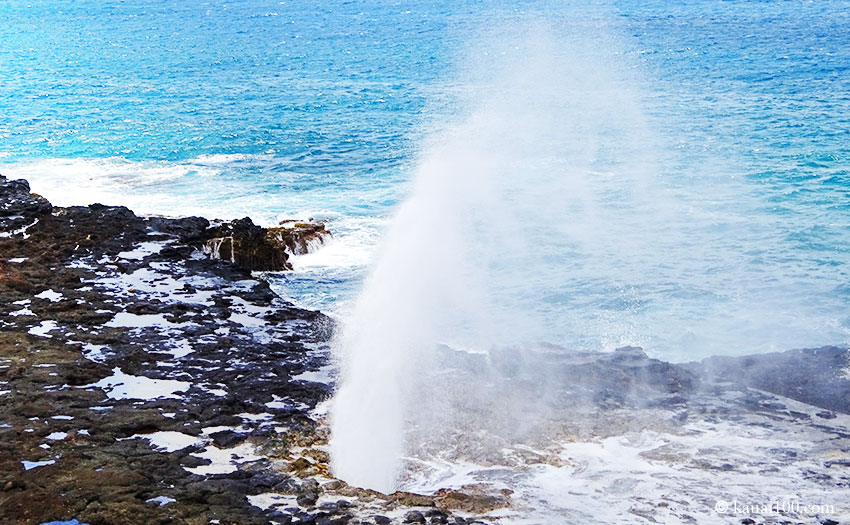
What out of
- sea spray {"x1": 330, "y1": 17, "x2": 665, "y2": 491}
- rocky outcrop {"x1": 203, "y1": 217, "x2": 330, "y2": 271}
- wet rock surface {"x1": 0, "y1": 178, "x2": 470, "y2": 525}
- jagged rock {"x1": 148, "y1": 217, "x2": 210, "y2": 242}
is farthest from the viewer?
jagged rock {"x1": 148, "y1": 217, "x2": 210, "y2": 242}

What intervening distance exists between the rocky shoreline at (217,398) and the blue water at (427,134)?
3579mm

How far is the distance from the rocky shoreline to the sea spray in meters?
0.81

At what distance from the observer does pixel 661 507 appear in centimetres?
1455

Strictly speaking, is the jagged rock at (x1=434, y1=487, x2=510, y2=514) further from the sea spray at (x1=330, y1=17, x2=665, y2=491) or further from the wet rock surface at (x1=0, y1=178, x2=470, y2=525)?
the sea spray at (x1=330, y1=17, x2=665, y2=491)

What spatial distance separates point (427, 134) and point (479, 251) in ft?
60.5

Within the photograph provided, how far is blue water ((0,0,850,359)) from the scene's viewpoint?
26.6 m

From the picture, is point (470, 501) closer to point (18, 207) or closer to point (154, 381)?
point (154, 381)

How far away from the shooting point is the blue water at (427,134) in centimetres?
2659

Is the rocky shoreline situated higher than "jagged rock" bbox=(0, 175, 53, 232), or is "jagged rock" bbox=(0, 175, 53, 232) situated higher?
"jagged rock" bbox=(0, 175, 53, 232)

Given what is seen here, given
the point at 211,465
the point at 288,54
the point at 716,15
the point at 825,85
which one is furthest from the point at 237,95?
the point at 716,15

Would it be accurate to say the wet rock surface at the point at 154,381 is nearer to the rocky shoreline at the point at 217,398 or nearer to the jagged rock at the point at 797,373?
the rocky shoreline at the point at 217,398

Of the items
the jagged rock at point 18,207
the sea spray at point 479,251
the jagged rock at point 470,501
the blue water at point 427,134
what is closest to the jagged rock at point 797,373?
the blue water at point 427,134

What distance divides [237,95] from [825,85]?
1504 inches

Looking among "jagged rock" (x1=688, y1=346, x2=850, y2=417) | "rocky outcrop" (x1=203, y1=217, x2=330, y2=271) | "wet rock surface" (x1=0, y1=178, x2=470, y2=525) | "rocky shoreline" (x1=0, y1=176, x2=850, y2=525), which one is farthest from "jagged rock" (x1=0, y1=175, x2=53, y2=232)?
"jagged rock" (x1=688, y1=346, x2=850, y2=417)
